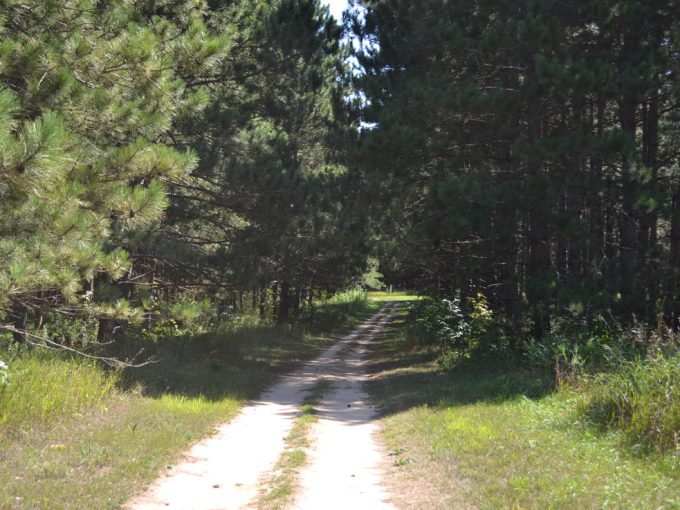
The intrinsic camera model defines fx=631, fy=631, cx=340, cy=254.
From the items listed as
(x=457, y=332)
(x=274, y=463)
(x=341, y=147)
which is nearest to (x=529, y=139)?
(x=341, y=147)

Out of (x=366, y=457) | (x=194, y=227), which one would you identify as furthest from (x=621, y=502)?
(x=194, y=227)

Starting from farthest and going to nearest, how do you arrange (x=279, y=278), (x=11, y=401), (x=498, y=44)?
1. (x=279, y=278)
2. (x=498, y=44)
3. (x=11, y=401)

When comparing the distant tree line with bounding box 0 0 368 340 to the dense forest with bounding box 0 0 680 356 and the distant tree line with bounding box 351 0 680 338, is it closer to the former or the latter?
the dense forest with bounding box 0 0 680 356

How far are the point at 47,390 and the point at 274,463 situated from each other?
320cm

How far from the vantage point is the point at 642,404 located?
7410 mm

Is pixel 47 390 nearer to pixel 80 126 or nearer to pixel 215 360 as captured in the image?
pixel 80 126

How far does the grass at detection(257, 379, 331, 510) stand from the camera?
621 cm

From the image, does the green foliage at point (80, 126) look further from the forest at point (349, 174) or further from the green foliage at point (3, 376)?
the green foliage at point (3, 376)

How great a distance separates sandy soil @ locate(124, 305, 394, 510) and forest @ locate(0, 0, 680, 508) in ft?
6.71

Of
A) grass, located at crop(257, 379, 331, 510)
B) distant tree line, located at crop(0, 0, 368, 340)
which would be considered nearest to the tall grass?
distant tree line, located at crop(0, 0, 368, 340)

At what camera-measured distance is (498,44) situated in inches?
559

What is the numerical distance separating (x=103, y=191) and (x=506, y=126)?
34.6ft

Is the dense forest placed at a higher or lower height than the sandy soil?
higher

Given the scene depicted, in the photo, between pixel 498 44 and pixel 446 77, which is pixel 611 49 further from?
pixel 446 77
